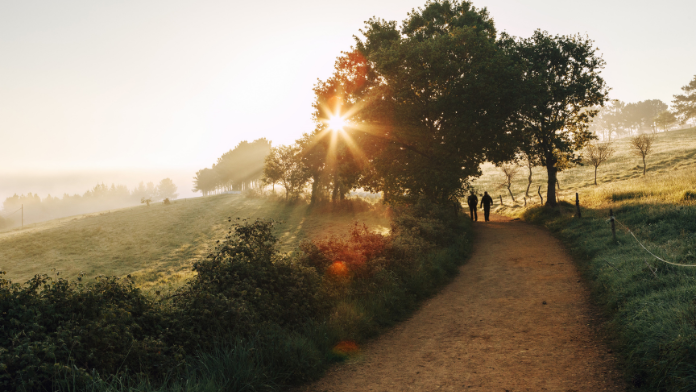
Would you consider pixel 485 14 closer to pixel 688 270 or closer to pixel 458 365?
pixel 688 270

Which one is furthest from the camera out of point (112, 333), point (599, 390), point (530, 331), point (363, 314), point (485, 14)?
point (485, 14)

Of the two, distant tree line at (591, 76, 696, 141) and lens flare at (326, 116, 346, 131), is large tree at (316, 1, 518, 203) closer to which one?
lens flare at (326, 116, 346, 131)

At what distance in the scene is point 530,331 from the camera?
8.05 metres

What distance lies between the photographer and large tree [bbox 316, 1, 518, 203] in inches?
870

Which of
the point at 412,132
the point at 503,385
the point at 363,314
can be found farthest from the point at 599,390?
the point at 412,132

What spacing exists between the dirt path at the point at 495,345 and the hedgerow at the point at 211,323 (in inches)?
28.9

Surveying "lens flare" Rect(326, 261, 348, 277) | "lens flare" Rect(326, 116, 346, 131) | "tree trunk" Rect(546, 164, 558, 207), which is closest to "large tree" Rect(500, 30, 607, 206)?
"tree trunk" Rect(546, 164, 558, 207)

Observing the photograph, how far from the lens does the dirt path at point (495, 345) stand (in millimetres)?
6059

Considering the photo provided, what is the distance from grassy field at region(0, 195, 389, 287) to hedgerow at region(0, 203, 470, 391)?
13955 millimetres

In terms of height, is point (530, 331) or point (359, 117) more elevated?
point (359, 117)

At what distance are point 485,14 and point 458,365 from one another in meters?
29.6

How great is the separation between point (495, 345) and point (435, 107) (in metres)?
17.7

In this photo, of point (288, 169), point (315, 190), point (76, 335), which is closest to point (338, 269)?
point (76, 335)

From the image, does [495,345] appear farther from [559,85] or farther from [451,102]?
[559,85]
